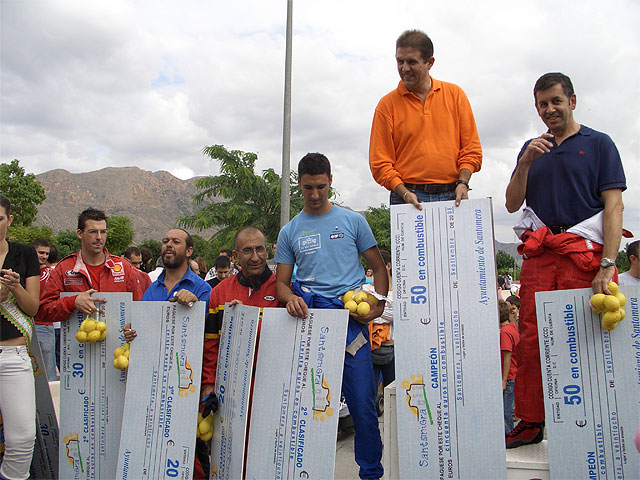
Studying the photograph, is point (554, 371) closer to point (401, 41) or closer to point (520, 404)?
point (520, 404)

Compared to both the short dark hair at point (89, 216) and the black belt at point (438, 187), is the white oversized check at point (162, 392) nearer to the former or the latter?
the short dark hair at point (89, 216)

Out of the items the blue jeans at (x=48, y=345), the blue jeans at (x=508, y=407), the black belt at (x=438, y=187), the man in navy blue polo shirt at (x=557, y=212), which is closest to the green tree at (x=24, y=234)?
the blue jeans at (x=48, y=345)

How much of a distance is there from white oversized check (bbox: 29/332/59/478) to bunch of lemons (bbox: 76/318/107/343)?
21.7 inches

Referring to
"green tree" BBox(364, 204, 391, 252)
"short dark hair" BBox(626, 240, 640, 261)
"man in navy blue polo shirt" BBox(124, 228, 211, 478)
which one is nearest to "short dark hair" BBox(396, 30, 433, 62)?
"man in navy blue polo shirt" BBox(124, 228, 211, 478)

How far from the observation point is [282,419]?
296 cm

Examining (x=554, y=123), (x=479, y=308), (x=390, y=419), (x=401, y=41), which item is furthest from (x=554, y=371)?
(x=401, y=41)

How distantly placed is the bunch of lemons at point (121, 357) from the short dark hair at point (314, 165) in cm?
161

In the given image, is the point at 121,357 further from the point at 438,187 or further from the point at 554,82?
the point at 554,82

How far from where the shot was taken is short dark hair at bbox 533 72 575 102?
2861mm

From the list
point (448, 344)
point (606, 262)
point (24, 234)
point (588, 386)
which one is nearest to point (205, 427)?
point (448, 344)

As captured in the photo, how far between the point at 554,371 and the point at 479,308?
1.55 feet

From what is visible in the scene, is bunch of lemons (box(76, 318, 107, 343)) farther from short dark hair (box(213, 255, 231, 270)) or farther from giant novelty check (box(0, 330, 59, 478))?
short dark hair (box(213, 255, 231, 270))

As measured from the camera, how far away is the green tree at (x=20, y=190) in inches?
1412

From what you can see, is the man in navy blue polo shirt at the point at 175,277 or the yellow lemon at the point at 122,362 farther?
the man in navy blue polo shirt at the point at 175,277
